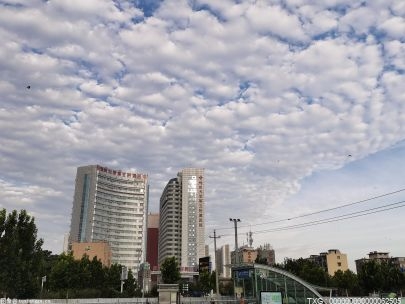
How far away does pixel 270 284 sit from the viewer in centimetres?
4650

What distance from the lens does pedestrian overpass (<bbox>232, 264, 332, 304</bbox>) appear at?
46.0 m

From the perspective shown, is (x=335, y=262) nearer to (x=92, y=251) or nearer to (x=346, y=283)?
(x=346, y=283)

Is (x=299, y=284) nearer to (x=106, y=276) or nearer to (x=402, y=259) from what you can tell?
(x=106, y=276)

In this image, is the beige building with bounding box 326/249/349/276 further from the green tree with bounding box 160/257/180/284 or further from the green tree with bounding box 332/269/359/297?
the green tree with bounding box 160/257/180/284

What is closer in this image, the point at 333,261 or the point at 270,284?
the point at 270,284

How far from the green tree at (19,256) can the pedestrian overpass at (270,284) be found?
2358 centimetres

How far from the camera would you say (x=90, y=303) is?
4331cm

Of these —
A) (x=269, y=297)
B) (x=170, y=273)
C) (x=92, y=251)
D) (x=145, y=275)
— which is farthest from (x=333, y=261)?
(x=269, y=297)

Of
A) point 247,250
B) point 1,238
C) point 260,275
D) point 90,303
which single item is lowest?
point 90,303

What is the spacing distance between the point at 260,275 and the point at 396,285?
37959 millimetres

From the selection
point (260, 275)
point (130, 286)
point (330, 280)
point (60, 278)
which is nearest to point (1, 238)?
point (60, 278)

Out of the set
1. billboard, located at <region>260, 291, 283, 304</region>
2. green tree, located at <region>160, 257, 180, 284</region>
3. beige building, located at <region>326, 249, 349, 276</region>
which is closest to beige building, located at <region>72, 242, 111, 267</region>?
green tree, located at <region>160, 257, 180, 284</region>

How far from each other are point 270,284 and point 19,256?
28481 millimetres

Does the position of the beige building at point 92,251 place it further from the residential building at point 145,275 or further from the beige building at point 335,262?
the beige building at point 335,262
